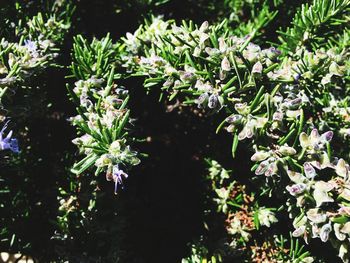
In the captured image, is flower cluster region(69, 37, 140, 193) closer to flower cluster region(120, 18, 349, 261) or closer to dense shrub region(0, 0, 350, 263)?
dense shrub region(0, 0, 350, 263)

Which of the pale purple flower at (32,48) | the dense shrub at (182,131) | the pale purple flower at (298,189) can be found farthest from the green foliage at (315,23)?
the pale purple flower at (32,48)

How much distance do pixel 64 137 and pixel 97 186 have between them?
32cm

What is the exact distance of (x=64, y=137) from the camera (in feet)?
5.51

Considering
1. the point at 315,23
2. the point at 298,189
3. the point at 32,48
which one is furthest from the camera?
the point at 315,23

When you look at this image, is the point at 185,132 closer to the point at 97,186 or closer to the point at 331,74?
the point at 97,186

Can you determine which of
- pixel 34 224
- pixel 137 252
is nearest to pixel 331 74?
pixel 137 252

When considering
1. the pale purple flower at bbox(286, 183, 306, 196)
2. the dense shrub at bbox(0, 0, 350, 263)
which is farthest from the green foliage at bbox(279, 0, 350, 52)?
the pale purple flower at bbox(286, 183, 306, 196)

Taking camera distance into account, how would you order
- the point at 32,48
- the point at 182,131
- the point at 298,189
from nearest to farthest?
1. the point at 298,189
2. the point at 32,48
3. the point at 182,131

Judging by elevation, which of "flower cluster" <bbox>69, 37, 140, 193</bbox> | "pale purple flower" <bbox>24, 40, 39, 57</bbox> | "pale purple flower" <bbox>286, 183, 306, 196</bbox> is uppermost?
"pale purple flower" <bbox>24, 40, 39, 57</bbox>

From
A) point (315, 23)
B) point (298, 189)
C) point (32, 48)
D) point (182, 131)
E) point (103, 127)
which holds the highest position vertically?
point (315, 23)

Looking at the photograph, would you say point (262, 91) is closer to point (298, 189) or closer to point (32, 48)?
point (298, 189)

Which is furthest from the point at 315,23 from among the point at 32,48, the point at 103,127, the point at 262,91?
the point at 32,48

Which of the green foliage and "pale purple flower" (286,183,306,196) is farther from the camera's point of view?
the green foliage

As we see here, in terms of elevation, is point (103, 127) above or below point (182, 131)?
below
